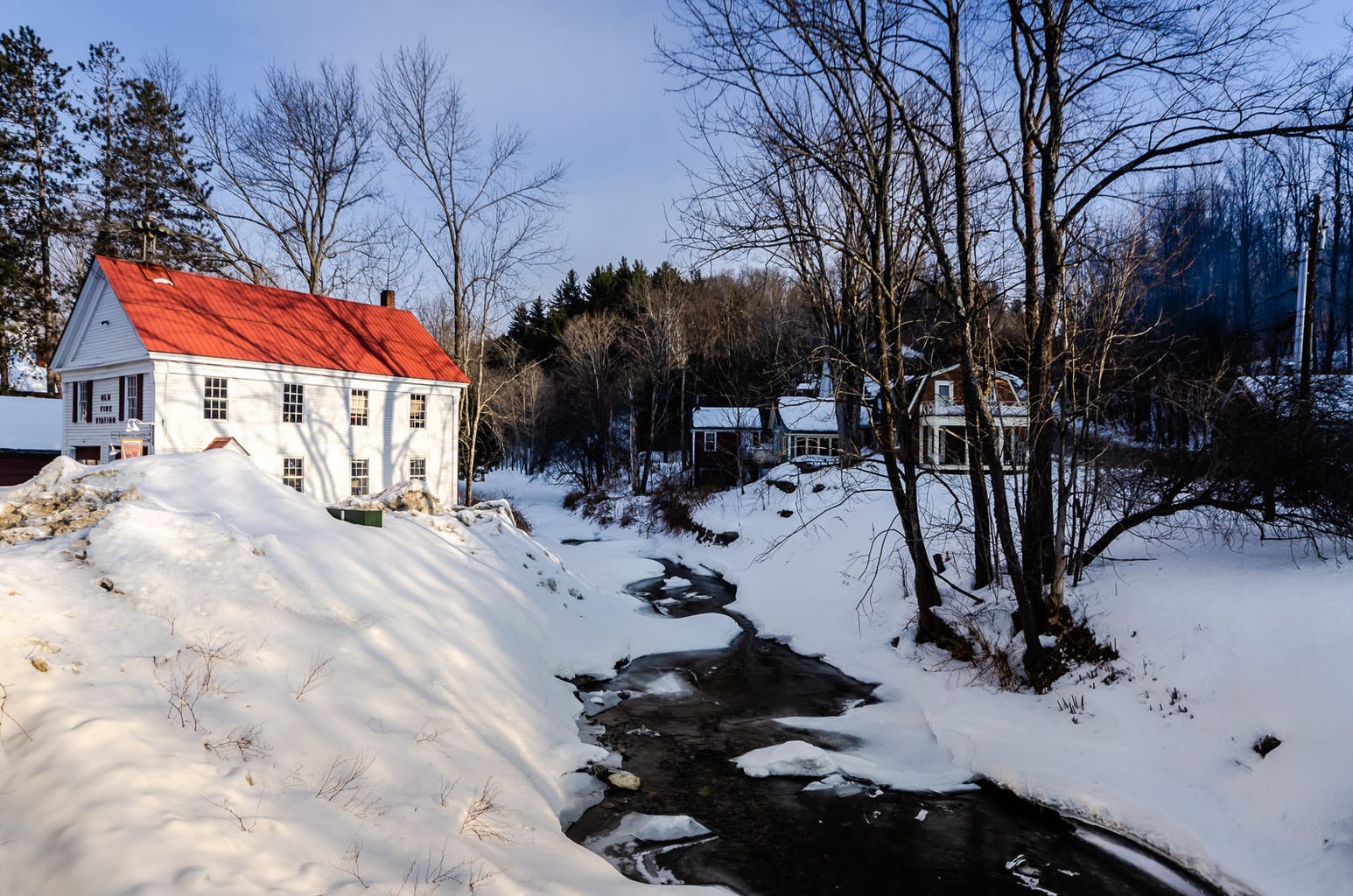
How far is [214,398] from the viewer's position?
21750mm

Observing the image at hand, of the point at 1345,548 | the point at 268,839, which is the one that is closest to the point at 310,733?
the point at 268,839

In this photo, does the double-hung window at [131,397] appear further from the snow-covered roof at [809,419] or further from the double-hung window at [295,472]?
the snow-covered roof at [809,419]

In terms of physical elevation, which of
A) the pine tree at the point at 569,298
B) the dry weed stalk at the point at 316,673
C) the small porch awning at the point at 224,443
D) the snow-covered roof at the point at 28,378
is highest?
the pine tree at the point at 569,298

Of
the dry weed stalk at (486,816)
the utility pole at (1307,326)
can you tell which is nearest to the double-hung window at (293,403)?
the dry weed stalk at (486,816)

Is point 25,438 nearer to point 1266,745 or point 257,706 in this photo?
point 257,706

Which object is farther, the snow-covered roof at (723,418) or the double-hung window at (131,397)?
the snow-covered roof at (723,418)

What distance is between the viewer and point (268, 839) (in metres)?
4.81

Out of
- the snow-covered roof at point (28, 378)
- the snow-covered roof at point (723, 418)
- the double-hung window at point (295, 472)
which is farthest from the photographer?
the snow-covered roof at point (28, 378)

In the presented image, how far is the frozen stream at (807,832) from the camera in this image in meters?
6.36

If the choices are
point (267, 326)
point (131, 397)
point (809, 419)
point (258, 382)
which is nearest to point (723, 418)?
point (809, 419)

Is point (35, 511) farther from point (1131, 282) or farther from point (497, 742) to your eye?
point (1131, 282)

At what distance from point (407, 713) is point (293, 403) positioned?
1897 centimetres

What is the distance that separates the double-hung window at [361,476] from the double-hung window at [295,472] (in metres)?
1.61

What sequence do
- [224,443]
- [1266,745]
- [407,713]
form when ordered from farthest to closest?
[224,443] < [407,713] < [1266,745]
